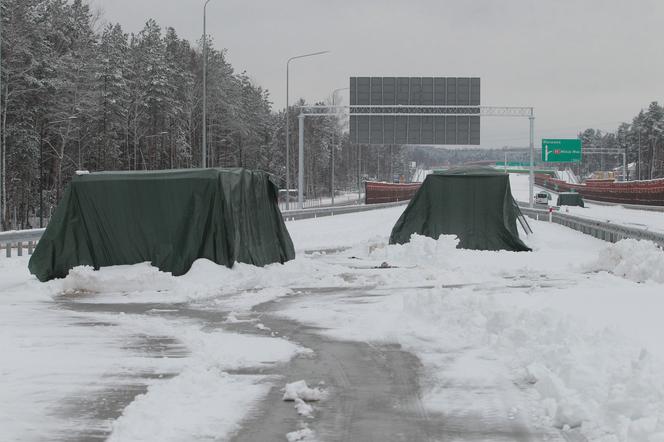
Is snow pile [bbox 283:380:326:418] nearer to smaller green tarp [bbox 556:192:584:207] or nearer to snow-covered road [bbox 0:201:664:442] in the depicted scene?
snow-covered road [bbox 0:201:664:442]

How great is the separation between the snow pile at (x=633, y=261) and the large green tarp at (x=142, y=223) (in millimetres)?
7867

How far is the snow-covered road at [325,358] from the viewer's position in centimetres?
622

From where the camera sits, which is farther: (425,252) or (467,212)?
(467,212)

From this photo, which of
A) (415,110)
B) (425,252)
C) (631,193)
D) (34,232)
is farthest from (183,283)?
(631,193)

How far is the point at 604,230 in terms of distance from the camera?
96.5ft

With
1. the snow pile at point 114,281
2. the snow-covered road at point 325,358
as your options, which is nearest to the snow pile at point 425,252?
the snow-covered road at point 325,358

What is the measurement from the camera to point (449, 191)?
24.4 m

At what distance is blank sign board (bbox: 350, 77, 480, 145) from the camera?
5297cm

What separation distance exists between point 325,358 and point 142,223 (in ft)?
27.5

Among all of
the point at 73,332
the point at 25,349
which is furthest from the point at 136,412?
the point at 73,332

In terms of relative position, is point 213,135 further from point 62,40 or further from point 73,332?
point 73,332

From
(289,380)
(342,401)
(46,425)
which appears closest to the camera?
(46,425)

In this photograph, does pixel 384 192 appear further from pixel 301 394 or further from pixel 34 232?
pixel 301 394

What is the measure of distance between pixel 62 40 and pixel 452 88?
1149 inches
